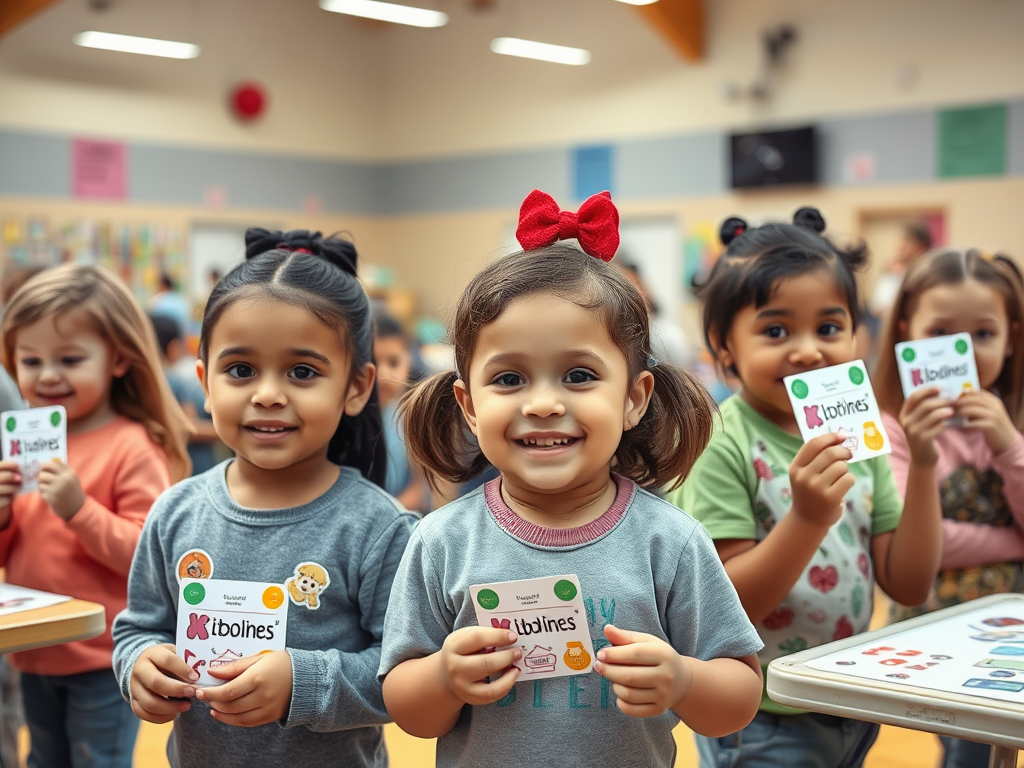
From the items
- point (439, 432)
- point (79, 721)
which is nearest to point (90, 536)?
point (79, 721)

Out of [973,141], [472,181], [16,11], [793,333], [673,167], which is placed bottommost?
[793,333]

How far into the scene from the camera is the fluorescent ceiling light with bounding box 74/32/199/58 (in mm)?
9461

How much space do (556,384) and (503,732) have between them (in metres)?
0.44

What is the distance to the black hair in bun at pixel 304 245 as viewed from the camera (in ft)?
6.02

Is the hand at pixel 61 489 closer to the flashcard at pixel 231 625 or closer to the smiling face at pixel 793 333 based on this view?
the flashcard at pixel 231 625

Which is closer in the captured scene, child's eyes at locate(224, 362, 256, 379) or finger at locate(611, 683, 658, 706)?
finger at locate(611, 683, 658, 706)

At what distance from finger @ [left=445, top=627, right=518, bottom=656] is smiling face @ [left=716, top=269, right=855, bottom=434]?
32.1 inches

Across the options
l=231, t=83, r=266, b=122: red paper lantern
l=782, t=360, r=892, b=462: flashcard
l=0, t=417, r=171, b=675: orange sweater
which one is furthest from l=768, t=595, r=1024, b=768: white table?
l=231, t=83, r=266, b=122: red paper lantern

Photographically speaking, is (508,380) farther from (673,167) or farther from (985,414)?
(673,167)

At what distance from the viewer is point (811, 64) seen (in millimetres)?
9047

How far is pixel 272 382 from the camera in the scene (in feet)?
5.32

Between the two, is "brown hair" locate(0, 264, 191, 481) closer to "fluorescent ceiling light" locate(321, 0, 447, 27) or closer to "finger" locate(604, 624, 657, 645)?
"finger" locate(604, 624, 657, 645)

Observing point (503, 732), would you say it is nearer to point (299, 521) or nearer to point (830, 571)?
point (299, 521)

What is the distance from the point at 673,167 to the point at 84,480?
27.8ft
